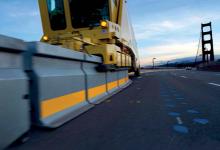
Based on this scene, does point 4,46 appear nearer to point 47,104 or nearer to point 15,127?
point 15,127

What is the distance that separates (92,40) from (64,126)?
17.5 feet

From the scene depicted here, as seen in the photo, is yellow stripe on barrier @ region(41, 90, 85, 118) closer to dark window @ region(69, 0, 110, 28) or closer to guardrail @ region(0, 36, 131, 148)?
guardrail @ region(0, 36, 131, 148)

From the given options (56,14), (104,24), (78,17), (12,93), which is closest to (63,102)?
(12,93)

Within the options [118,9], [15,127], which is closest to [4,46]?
[15,127]

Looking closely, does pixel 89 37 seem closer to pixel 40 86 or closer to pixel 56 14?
pixel 56 14

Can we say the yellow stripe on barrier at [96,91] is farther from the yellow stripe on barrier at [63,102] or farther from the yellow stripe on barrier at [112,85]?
the yellow stripe on barrier at [112,85]

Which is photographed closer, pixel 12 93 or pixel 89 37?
pixel 12 93

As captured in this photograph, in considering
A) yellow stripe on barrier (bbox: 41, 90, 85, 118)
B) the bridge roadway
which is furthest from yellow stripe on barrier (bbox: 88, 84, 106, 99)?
the bridge roadway

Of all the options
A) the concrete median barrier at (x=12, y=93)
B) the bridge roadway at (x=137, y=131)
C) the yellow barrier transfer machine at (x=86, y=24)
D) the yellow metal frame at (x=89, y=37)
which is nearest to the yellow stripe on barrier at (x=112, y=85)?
the yellow barrier transfer machine at (x=86, y=24)

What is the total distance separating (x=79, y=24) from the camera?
10125 mm

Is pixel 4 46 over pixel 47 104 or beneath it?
over

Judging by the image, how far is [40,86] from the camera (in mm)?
4129

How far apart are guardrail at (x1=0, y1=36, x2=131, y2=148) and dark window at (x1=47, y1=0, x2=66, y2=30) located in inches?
155

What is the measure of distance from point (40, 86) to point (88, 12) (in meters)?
6.20
